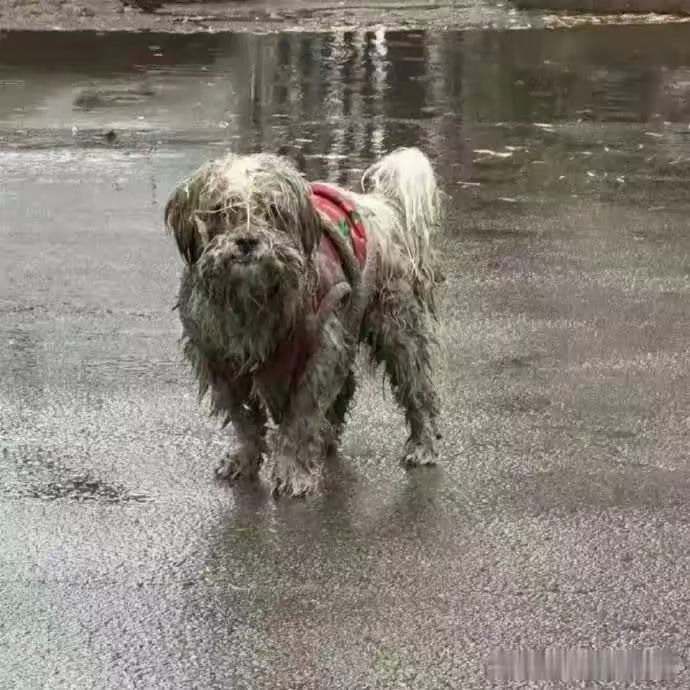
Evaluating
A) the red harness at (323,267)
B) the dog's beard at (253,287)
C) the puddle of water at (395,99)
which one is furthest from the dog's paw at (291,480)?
the puddle of water at (395,99)

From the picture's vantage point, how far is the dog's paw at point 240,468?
537cm

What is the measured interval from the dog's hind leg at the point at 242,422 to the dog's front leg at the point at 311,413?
123 mm

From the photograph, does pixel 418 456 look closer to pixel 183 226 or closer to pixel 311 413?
pixel 311 413

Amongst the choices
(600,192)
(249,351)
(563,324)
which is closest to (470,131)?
(600,192)

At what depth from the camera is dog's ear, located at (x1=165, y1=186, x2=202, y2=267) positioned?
4797 mm

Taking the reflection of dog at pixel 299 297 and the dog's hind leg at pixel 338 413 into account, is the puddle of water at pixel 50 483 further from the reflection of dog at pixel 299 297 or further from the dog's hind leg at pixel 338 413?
the dog's hind leg at pixel 338 413

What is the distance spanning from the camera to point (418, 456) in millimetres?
5535

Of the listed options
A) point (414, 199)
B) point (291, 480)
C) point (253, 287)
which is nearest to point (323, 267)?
point (253, 287)

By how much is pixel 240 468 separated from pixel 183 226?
1031 mm

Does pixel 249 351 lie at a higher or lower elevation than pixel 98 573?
higher

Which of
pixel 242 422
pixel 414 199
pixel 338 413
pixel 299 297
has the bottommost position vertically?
pixel 338 413

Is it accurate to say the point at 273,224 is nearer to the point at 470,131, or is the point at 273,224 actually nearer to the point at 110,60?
the point at 470,131

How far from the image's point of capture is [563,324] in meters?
7.26

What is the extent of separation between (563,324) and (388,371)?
192cm
